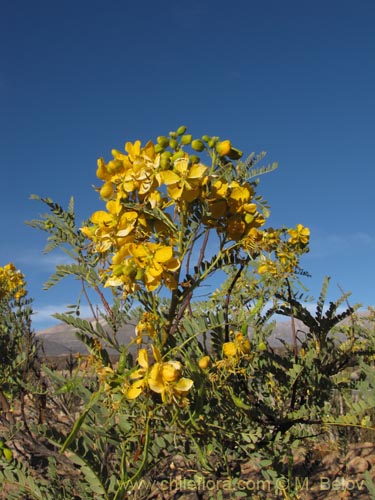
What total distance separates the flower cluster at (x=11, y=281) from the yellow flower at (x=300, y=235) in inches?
116

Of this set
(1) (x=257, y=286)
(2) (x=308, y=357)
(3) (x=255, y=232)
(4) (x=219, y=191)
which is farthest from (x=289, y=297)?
(4) (x=219, y=191)

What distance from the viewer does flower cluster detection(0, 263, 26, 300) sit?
4415 millimetres

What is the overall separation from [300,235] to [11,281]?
3.39 metres

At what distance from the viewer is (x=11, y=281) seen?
4.70 m

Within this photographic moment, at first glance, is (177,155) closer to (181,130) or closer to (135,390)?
(181,130)

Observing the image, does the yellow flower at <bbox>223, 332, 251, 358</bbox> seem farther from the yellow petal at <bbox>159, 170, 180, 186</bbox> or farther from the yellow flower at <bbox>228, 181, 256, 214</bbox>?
the yellow petal at <bbox>159, 170, 180, 186</bbox>

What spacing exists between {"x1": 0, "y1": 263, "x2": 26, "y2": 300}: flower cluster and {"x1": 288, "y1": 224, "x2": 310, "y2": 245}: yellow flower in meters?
2.94

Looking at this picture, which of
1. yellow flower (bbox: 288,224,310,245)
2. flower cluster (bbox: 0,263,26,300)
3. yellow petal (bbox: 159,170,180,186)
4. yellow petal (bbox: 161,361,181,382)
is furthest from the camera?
flower cluster (bbox: 0,263,26,300)

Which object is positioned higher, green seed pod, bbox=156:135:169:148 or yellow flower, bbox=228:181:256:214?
green seed pod, bbox=156:135:169:148

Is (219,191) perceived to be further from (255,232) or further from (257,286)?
(257,286)

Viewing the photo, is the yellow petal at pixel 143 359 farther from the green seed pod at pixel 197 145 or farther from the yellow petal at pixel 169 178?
the green seed pod at pixel 197 145

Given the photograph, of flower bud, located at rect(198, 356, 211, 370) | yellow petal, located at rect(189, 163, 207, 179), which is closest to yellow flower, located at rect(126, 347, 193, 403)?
flower bud, located at rect(198, 356, 211, 370)

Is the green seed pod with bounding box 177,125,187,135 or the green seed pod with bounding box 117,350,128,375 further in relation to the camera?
the green seed pod with bounding box 177,125,187,135

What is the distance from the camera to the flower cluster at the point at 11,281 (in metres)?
4.41
